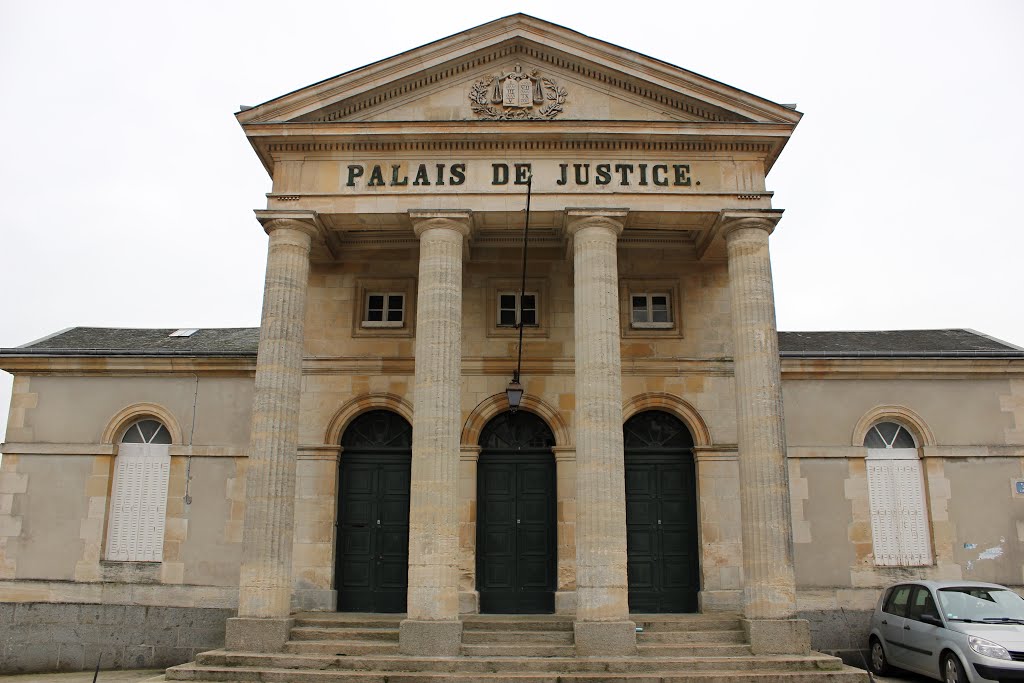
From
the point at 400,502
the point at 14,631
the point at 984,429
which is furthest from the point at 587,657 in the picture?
the point at 14,631

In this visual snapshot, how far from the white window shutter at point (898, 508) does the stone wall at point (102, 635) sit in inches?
475

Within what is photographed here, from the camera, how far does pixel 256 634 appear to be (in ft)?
42.5

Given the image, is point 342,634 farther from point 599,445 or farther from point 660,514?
point 660,514

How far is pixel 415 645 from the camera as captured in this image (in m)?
12.7

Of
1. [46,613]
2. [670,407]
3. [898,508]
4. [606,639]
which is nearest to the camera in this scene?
[606,639]

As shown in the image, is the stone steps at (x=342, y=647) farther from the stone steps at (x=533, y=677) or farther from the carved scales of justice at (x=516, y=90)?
the carved scales of justice at (x=516, y=90)

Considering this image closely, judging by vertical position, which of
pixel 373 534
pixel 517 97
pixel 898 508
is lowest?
pixel 373 534

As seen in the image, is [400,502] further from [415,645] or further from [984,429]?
[984,429]

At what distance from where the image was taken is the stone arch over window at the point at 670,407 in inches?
637

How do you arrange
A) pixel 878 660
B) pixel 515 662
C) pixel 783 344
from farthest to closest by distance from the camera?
pixel 783 344 < pixel 878 660 < pixel 515 662

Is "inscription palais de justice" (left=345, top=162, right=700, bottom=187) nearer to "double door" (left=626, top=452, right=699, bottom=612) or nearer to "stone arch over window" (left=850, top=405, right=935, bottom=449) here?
"double door" (left=626, top=452, right=699, bottom=612)

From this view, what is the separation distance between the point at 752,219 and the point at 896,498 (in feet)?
20.4

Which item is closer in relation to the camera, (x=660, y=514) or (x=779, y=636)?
(x=779, y=636)

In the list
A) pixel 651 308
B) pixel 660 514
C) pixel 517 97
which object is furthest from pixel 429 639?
pixel 517 97
